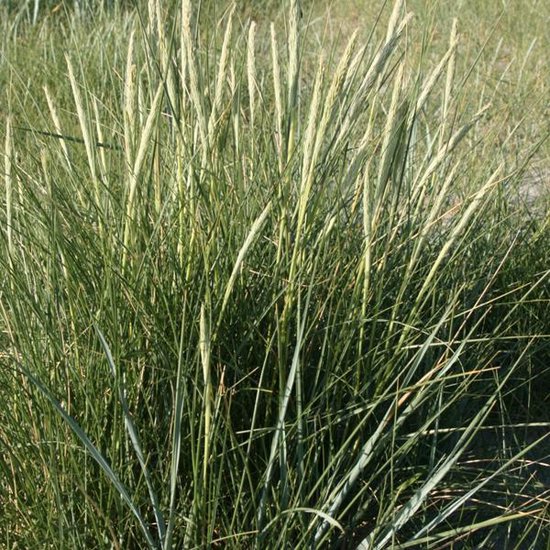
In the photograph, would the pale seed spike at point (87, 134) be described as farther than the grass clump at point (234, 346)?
Yes

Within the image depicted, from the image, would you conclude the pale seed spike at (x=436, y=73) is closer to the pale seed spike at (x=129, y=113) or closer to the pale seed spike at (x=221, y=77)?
the pale seed spike at (x=221, y=77)

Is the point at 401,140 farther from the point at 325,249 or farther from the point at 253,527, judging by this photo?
the point at 253,527

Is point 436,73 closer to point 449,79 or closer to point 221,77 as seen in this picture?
point 449,79

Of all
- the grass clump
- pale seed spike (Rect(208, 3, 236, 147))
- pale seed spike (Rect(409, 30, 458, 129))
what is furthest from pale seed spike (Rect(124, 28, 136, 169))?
pale seed spike (Rect(409, 30, 458, 129))

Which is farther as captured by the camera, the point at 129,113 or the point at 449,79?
the point at 449,79

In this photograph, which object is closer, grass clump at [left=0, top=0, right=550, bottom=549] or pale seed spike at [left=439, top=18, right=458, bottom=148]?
grass clump at [left=0, top=0, right=550, bottom=549]

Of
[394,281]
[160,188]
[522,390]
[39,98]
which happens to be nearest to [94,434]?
[160,188]

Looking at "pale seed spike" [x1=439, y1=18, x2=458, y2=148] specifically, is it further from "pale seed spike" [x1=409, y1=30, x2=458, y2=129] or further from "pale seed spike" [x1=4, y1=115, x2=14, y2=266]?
"pale seed spike" [x1=4, y1=115, x2=14, y2=266]

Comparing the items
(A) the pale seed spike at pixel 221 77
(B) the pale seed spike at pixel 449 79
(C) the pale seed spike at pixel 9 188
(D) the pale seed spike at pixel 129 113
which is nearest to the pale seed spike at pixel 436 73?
(B) the pale seed spike at pixel 449 79

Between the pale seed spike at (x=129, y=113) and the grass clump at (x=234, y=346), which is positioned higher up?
the pale seed spike at (x=129, y=113)

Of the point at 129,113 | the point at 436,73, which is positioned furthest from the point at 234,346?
the point at 436,73

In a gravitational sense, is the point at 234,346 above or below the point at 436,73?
below

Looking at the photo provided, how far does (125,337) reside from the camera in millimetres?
1503

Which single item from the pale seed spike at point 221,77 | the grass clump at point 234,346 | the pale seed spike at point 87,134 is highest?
the pale seed spike at point 221,77
